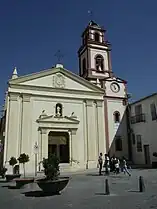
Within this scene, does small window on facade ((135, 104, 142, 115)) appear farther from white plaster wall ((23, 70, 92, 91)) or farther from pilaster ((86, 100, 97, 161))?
white plaster wall ((23, 70, 92, 91))

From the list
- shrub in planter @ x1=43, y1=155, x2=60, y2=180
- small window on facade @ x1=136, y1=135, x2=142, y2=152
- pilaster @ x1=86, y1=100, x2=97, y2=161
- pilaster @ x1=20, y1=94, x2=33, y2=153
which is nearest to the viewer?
shrub in planter @ x1=43, y1=155, x2=60, y2=180

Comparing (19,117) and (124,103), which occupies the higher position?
(124,103)

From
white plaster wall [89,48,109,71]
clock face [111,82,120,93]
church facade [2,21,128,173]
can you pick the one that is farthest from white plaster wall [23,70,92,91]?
white plaster wall [89,48,109,71]

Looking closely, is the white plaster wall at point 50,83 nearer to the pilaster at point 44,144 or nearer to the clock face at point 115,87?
the clock face at point 115,87

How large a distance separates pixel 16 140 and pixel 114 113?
12.9 meters

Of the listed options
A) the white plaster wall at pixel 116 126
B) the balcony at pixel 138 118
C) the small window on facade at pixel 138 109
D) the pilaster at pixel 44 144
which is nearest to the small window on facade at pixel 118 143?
the white plaster wall at pixel 116 126

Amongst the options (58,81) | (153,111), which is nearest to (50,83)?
(58,81)

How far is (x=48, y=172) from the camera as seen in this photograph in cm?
1054

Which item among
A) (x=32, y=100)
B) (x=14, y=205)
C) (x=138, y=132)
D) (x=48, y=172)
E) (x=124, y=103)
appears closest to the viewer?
(x=14, y=205)

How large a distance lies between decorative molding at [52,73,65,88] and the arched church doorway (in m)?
5.70

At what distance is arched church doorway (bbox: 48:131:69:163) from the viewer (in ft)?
87.3

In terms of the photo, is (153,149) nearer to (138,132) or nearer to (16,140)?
(138,132)

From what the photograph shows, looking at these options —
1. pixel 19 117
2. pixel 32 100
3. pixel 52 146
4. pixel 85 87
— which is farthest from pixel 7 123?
pixel 85 87

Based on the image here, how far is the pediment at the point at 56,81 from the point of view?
26142mm
